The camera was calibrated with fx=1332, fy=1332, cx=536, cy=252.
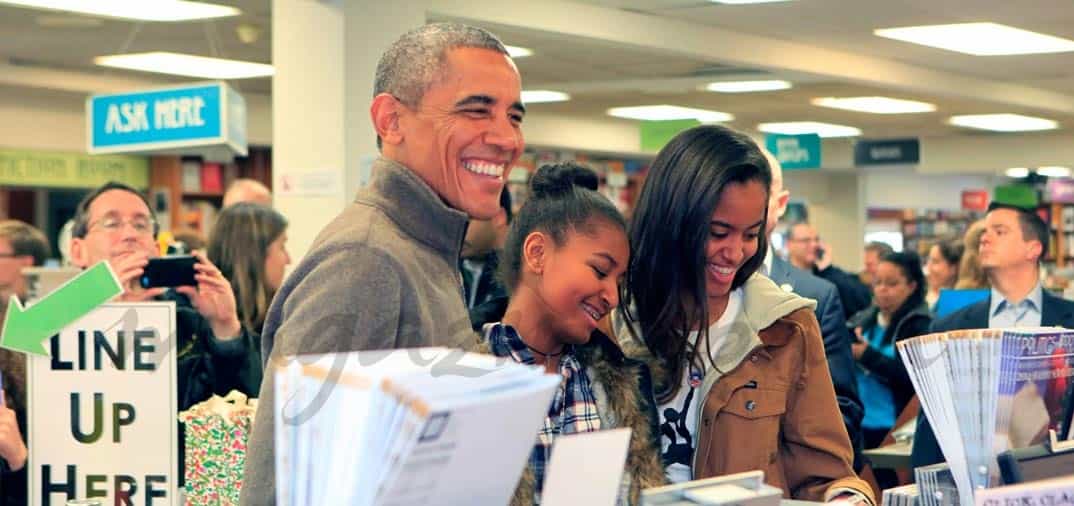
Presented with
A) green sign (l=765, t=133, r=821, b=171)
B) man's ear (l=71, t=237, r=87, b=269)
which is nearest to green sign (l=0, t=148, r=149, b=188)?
green sign (l=765, t=133, r=821, b=171)

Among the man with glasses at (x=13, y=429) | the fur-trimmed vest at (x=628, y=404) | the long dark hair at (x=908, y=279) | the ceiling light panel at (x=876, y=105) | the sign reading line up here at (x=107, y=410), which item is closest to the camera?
the fur-trimmed vest at (x=628, y=404)

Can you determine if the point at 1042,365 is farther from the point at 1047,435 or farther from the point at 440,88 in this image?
the point at 440,88

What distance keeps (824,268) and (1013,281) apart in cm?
217

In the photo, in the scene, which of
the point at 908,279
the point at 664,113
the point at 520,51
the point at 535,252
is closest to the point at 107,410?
the point at 535,252

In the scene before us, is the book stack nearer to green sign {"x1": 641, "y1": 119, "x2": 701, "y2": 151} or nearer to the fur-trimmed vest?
the fur-trimmed vest

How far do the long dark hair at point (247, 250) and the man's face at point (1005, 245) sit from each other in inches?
124

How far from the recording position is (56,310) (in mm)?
2684

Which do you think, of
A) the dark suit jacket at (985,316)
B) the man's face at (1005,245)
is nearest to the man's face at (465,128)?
the dark suit jacket at (985,316)

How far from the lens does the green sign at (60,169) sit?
37.9 ft

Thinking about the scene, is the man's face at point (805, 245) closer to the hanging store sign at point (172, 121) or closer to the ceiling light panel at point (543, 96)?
the ceiling light panel at point (543, 96)

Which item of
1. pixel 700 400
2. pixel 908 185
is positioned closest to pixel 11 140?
pixel 700 400

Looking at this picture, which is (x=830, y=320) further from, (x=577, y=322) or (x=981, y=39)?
(x=981, y=39)

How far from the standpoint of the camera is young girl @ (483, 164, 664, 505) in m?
2.16

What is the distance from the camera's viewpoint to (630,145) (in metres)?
15.7
